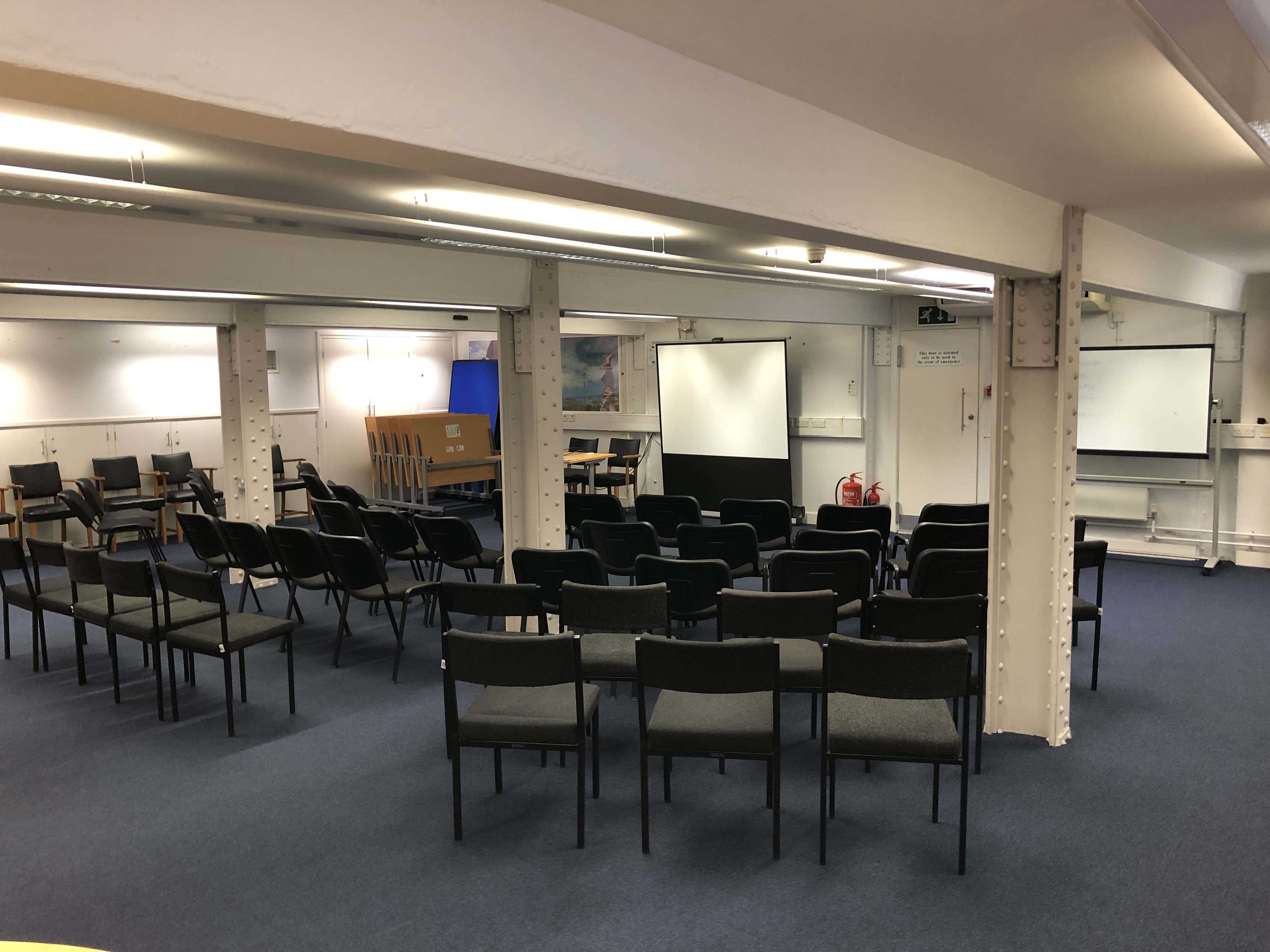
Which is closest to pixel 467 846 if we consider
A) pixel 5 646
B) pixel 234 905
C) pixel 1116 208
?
pixel 234 905

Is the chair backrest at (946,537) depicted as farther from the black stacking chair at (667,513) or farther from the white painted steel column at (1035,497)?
the black stacking chair at (667,513)

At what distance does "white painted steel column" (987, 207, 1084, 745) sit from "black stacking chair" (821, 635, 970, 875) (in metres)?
1.33

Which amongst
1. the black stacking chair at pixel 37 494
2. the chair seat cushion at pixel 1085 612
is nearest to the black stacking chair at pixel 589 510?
the chair seat cushion at pixel 1085 612

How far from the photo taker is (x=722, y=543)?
6277 mm

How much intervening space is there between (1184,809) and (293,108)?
445 centimetres

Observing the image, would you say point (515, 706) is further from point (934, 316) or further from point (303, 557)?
point (934, 316)

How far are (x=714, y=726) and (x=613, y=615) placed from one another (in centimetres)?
101

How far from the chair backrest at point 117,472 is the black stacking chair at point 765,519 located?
7.54m

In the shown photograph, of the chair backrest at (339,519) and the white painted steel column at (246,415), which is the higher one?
the white painted steel column at (246,415)

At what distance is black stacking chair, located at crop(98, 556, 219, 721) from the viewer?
4.92 metres

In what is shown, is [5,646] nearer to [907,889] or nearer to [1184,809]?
[907,889]

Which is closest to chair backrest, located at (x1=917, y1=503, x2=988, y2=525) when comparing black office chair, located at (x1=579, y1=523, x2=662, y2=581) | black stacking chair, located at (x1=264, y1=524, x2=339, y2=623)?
black office chair, located at (x1=579, y1=523, x2=662, y2=581)

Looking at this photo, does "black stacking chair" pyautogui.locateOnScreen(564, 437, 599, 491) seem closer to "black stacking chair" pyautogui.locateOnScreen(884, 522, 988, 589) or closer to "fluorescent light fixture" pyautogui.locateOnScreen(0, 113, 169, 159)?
"black stacking chair" pyautogui.locateOnScreen(884, 522, 988, 589)

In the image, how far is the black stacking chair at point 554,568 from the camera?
202 inches
